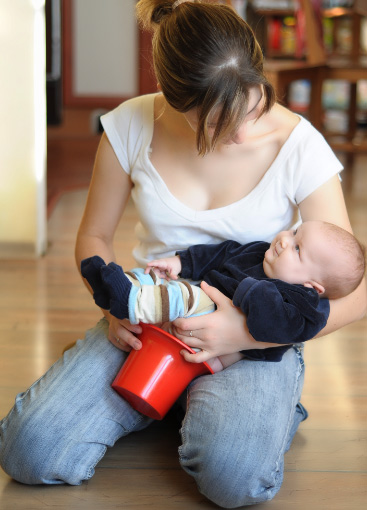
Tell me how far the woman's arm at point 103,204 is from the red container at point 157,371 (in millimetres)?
310

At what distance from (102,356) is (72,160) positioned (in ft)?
12.5

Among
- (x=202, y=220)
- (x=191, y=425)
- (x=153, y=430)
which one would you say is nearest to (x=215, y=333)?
(x=191, y=425)

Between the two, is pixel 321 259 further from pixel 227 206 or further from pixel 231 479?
pixel 231 479

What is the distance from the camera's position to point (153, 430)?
165 cm

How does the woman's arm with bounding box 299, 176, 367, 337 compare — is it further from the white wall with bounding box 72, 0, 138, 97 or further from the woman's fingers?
the white wall with bounding box 72, 0, 138, 97

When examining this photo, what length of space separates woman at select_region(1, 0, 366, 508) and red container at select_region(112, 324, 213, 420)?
0.03m

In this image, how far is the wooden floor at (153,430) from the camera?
1390mm

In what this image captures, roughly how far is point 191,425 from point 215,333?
0.18 meters

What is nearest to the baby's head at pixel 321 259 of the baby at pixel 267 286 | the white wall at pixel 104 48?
the baby at pixel 267 286

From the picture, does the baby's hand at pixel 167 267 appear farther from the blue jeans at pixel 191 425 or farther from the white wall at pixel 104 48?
the white wall at pixel 104 48

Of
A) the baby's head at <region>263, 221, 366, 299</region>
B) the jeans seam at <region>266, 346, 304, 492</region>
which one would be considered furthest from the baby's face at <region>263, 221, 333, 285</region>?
the jeans seam at <region>266, 346, 304, 492</region>

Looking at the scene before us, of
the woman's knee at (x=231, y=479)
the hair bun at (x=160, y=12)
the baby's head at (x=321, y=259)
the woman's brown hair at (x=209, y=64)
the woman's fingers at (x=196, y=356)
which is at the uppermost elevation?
the hair bun at (x=160, y=12)

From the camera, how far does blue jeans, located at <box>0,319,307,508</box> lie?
1312 mm

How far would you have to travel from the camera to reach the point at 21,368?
194 centimetres
